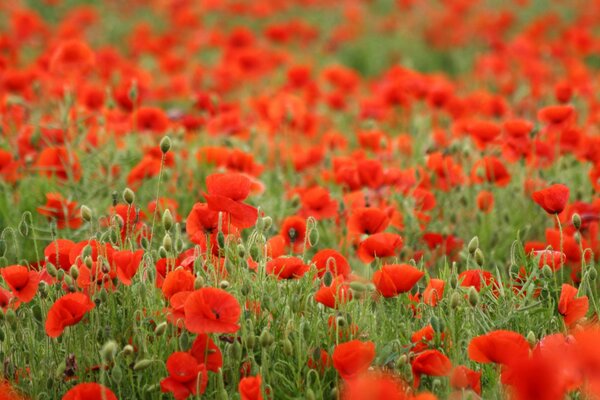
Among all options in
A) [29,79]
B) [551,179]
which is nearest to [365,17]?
[29,79]

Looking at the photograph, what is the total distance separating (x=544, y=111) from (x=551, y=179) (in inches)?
13.7

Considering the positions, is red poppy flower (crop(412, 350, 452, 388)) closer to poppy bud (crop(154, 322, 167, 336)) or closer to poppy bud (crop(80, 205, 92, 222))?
poppy bud (crop(154, 322, 167, 336))

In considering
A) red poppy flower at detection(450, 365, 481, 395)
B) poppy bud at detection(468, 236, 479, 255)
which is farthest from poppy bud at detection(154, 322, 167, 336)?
poppy bud at detection(468, 236, 479, 255)

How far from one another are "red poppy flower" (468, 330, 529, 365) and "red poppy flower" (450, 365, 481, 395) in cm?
4

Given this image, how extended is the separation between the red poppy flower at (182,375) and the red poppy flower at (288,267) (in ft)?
1.12

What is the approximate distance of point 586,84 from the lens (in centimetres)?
471

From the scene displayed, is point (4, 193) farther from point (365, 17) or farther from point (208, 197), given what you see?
point (365, 17)

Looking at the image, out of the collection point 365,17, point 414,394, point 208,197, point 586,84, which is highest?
point 208,197

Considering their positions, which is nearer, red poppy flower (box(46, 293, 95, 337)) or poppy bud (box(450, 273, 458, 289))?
red poppy flower (box(46, 293, 95, 337))

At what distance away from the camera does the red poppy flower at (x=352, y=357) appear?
1.71 meters

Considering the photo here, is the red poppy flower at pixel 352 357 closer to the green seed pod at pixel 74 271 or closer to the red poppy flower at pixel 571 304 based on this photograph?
the red poppy flower at pixel 571 304

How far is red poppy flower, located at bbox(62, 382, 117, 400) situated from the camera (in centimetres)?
165

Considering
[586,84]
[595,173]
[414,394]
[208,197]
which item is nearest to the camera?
[414,394]

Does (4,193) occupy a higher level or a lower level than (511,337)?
lower
